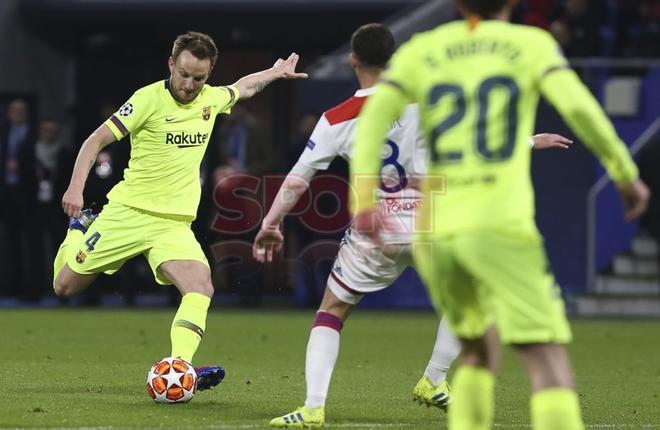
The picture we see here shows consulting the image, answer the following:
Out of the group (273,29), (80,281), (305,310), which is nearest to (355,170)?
(80,281)

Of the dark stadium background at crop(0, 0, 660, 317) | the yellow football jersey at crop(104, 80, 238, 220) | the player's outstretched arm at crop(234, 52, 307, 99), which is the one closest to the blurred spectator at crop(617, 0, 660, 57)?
the dark stadium background at crop(0, 0, 660, 317)

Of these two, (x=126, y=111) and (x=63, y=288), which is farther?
(x=63, y=288)

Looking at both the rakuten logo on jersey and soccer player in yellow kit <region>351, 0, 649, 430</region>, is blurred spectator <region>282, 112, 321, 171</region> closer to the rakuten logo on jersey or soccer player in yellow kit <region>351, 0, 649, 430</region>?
the rakuten logo on jersey

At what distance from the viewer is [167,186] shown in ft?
30.3

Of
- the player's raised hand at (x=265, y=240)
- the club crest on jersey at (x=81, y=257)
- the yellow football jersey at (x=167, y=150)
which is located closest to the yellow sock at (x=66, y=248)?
the club crest on jersey at (x=81, y=257)

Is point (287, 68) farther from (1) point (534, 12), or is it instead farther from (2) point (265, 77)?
(1) point (534, 12)

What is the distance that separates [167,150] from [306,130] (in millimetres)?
8633

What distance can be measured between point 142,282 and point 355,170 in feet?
49.9

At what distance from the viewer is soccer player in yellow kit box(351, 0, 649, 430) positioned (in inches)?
209

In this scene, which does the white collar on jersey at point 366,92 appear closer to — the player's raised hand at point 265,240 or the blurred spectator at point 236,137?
the player's raised hand at point 265,240

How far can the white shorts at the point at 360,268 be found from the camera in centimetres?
767

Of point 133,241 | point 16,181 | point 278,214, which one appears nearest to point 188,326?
point 133,241

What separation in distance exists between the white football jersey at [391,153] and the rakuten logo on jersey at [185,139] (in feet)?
5.80

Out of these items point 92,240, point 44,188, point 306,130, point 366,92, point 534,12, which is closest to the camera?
point 366,92
